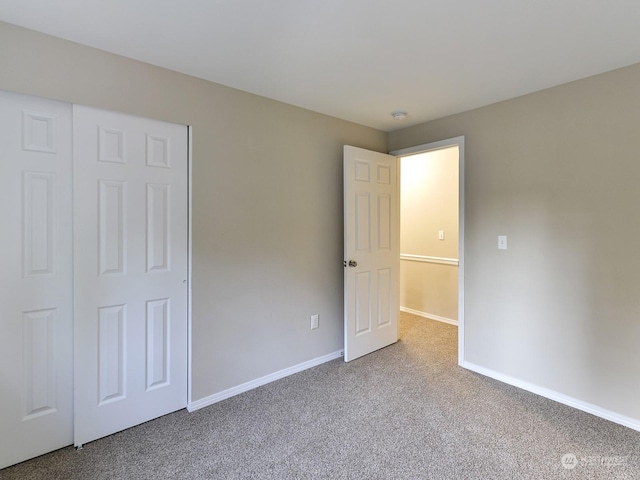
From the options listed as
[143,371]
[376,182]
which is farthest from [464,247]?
[143,371]

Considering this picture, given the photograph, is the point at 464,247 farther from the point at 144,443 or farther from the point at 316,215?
the point at 144,443

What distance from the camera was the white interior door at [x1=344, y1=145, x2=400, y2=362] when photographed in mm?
2895

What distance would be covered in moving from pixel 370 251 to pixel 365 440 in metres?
1.63

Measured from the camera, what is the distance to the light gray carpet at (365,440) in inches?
64.4

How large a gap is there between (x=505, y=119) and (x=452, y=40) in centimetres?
112

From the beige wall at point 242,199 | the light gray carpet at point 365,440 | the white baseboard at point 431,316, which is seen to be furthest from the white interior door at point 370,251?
the white baseboard at point 431,316

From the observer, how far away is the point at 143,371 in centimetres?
203

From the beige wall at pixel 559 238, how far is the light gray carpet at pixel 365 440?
0.29 metres

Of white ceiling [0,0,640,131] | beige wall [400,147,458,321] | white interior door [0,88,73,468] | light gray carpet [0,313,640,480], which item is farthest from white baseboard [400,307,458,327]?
white interior door [0,88,73,468]

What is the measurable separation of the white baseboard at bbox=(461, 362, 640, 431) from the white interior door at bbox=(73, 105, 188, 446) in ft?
7.90

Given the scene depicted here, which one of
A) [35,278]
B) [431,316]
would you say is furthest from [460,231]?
[35,278]

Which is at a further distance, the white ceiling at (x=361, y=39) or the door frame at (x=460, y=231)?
the door frame at (x=460, y=231)

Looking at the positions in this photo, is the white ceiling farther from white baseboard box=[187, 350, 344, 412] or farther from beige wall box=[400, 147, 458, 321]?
white baseboard box=[187, 350, 344, 412]

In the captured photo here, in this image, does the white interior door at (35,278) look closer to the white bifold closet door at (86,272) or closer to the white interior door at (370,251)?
the white bifold closet door at (86,272)
